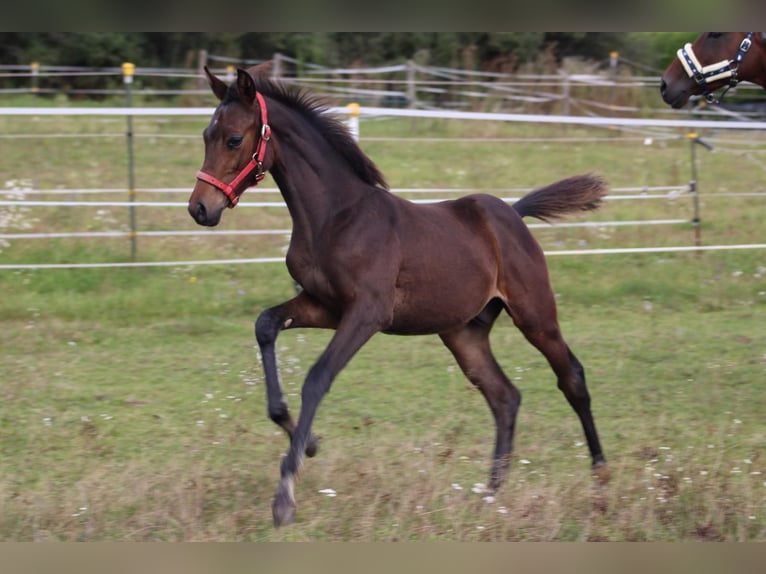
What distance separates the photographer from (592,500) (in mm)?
4547

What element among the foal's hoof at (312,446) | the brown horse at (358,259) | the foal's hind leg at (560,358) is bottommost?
the foal's hoof at (312,446)

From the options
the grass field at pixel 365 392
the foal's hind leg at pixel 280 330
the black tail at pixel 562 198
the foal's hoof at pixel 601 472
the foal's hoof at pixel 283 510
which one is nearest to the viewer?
the foal's hoof at pixel 283 510

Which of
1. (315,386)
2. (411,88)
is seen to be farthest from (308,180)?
(411,88)

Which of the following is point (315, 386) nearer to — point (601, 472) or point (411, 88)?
point (601, 472)

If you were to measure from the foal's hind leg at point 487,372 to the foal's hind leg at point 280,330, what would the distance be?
2.92ft

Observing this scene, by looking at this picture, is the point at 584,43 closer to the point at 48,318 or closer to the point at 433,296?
the point at 48,318

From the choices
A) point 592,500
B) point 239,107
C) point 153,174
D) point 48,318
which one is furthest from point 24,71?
point 592,500

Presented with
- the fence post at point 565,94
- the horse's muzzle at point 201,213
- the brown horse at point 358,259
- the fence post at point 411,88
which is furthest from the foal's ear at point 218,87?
the fence post at point 565,94

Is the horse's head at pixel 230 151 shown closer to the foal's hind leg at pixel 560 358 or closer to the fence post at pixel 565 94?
the foal's hind leg at pixel 560 358

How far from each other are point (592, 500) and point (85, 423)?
3.40m

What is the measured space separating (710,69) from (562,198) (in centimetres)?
112

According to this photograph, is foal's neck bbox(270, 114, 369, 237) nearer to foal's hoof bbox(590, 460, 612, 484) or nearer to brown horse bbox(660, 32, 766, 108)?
foal's hoof bbox(590, 460, 612, 484)

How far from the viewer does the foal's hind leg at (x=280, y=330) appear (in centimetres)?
482
